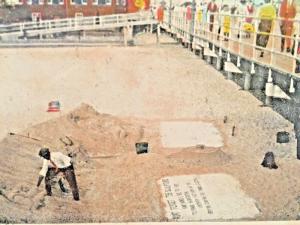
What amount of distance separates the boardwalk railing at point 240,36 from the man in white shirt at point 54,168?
564 mm

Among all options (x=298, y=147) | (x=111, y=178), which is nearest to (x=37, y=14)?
(x=111, y=178)

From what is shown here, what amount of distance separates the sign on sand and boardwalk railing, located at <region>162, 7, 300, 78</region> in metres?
0.48

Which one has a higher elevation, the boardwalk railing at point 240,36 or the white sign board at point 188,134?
the boardwalk railing at point 240,36

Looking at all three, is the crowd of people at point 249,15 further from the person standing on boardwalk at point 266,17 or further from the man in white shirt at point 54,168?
the man in white shirt at point 54,168

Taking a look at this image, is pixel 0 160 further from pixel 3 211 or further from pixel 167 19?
pixel 167 19

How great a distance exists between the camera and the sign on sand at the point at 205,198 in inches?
57.0

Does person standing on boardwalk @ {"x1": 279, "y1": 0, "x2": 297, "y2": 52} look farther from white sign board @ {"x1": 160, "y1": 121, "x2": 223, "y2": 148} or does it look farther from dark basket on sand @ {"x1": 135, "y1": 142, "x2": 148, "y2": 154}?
dark basket on sand @ {"x1": 135, "y1": 142, "x2": 148, "y2": 154}

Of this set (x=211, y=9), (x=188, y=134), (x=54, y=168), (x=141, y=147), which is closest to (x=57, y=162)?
(x=54, y=168)

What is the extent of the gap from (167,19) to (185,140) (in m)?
0.42

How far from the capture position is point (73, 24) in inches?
60.4

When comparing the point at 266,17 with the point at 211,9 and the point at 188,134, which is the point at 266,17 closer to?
the point at 211,9

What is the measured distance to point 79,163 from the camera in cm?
152

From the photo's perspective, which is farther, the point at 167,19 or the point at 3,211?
the point at 167,19

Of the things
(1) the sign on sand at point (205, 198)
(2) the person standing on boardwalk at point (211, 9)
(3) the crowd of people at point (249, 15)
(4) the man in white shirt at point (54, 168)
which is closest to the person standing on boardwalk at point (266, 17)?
(3) the crowd of people at point (249, 15)
